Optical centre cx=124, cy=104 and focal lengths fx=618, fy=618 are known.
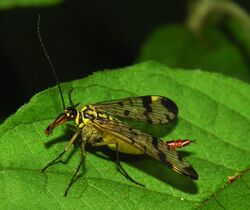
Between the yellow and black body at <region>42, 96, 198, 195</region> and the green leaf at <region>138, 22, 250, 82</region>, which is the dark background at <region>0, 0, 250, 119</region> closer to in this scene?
the green leaf at <region>138, 22, 250, 82</region>

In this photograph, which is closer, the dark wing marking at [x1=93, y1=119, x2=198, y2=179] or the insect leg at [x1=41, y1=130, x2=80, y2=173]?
the insect leg at [x1=41, y1=130, x2=80, y2=173]

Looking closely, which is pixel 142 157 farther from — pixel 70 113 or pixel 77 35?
pixel 77 35

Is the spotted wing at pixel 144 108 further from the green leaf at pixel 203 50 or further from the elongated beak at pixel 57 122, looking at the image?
the green leaf at pixel 203 50

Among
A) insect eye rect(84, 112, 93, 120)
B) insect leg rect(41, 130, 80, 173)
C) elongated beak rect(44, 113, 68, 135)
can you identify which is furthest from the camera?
insect eye rect(84, 112, 93, 120)

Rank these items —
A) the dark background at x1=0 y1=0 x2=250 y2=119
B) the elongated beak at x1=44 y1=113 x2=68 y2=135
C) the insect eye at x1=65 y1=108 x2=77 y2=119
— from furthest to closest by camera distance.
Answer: the dark background at x1=0 y1=0 x2=250 y2=119 → the insect eye at x1=65 y1=108 x2=77 y2=119 → the elongated beak at x1=44 y1=113 x2=68 y2=135

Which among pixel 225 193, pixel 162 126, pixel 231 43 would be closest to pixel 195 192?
pixel 225 193

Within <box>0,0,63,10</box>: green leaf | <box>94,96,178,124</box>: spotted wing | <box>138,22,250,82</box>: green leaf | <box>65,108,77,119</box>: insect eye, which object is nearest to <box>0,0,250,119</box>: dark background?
<box>138,22,250,82</box>: green leaf

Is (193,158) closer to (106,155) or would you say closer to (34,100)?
(106,155)

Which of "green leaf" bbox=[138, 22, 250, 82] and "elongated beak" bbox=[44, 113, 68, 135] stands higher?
"elongated beak" bbox=[44, 113, 68, 135]
